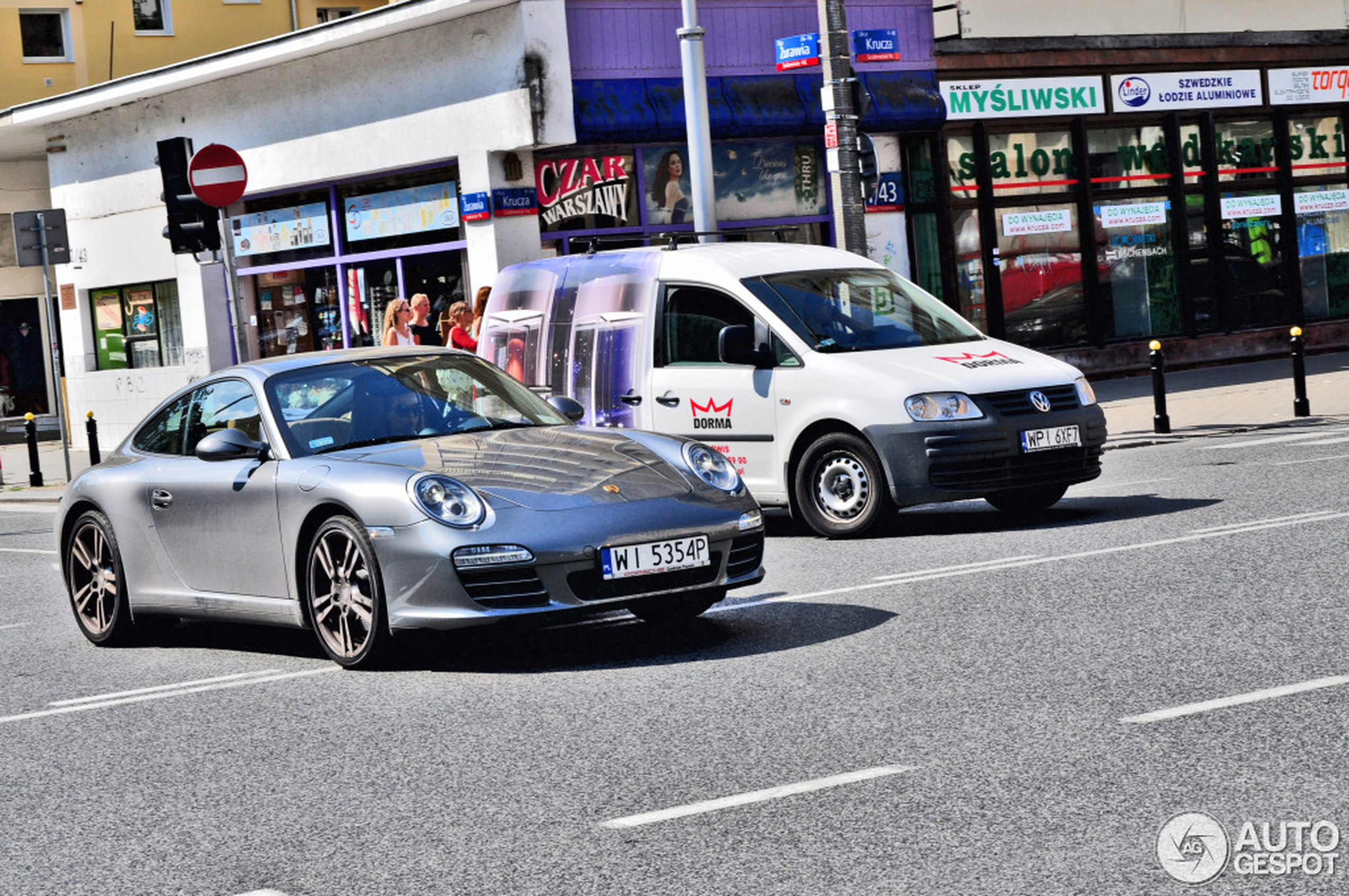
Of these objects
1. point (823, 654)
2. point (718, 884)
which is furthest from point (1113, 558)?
point (718, 884)

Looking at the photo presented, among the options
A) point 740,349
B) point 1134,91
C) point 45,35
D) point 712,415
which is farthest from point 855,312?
point 45,35

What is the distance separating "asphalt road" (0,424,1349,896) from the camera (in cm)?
470

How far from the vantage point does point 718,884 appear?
14.7 feet

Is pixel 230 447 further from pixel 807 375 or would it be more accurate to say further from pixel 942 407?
pixel 942 407

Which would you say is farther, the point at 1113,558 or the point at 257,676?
the point at 1113,558

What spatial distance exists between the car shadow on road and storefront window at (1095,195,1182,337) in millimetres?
12900

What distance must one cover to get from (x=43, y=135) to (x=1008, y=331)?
15.8 meters

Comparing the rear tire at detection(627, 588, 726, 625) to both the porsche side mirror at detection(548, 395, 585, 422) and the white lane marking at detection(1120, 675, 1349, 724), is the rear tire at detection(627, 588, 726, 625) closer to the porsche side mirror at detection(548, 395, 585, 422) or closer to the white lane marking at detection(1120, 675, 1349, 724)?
the porsche side mirror at detection(548, 395, 585, 422)

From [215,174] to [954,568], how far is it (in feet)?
28.5

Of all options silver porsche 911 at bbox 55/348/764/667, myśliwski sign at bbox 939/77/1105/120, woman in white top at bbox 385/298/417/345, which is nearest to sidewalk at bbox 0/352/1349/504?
myśliwski sign at bbox 939/77/1105/120

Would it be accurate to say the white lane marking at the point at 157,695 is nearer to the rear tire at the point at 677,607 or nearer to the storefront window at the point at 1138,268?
the rear tire at the point at 677,607

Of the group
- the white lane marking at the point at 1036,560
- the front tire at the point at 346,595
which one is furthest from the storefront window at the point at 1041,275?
the front tire at the point at 346,595

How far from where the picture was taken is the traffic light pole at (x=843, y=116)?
56.7 ft

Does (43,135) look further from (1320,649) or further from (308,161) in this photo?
(1320,649)
